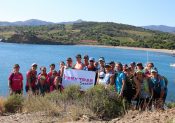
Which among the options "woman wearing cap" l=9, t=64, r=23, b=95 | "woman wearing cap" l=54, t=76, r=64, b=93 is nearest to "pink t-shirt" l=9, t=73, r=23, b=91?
"woman wearing cap" l=9, t=64, r=23, b=95

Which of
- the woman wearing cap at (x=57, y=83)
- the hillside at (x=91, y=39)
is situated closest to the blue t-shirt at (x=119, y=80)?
the woman wearing cap at (x=57, y=83)

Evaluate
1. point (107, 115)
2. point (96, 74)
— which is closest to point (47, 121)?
point (107, 115)

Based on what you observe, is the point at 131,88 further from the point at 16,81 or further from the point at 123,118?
the point at 16,81

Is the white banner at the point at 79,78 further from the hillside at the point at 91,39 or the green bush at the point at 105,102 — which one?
the hillside at the point at 91,39

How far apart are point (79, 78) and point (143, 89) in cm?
205

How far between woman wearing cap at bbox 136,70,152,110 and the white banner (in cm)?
154

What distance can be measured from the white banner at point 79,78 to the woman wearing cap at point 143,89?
154 cm

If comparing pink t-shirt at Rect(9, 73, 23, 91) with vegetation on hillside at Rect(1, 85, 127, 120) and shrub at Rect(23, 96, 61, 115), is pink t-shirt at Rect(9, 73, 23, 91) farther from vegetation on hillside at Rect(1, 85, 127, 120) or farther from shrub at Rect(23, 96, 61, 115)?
shrub at Rect(23, 96, 61, 115)

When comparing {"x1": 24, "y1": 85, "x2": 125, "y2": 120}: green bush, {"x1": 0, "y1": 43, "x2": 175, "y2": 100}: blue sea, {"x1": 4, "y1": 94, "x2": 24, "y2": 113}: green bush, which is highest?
{"x1": 24, "y1": 85, "x2": 125, "y2": 120}: green bush

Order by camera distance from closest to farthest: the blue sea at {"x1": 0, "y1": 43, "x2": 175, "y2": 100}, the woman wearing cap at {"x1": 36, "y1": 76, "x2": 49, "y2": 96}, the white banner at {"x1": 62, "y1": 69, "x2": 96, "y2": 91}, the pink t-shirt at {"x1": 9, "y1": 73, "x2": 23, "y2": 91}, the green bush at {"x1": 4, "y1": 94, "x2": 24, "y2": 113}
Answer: the green bush at {"x1": 4, "y1": 94, "x2": 24, "y2": 113} < the white banner at {"x1": 62, "y1": 69, "x2": 96, "y2": 91} < the pink t-shirt at {"x1": 9, "y1": 73, "x2": 23, "y2": 91} < the woman wearing cap at {"x1": 36, "y1": 76, "x2": 49, "y2": 96} < the blue sea at {"x1": 0, "y1": 43, "x2": 175, "y2": 100}

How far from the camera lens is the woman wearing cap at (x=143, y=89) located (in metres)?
10.0

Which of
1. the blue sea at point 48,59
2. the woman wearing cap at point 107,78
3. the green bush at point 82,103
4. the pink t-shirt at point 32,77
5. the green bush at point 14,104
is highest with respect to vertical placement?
the woman wearing cap at point 107,78

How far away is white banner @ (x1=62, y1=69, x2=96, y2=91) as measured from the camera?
11.2 meters

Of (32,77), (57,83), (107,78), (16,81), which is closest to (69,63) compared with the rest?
(57,83)
